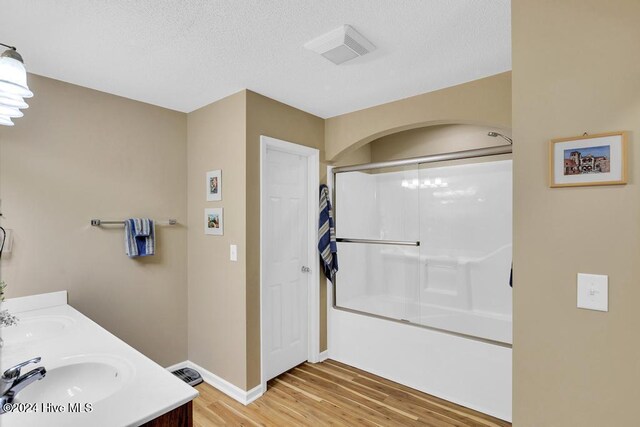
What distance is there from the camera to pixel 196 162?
121 inches

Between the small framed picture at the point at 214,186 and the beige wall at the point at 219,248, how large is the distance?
5 cm

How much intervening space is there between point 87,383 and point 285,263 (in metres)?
1.85

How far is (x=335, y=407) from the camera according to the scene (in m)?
2.49

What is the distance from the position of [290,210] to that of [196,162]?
980mm

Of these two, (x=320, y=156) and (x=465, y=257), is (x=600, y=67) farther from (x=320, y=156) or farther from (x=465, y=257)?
(x=320, y=156)

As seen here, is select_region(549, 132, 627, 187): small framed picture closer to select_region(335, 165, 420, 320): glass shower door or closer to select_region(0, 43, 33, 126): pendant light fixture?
select_region(335, 165, 420, 320): glass shower door

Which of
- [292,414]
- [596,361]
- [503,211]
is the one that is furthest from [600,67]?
[292,414]

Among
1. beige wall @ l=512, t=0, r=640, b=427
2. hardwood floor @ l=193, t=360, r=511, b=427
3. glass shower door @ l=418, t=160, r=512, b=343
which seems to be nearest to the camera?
beige wall @ l=512, t=0, r=640, b=427

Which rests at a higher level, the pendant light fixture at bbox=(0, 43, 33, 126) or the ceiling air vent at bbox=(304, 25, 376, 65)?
the ceiling air vent at bbox=(304, 25, 376, 65)

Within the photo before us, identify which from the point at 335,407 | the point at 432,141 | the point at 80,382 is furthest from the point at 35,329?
the point at 432,141

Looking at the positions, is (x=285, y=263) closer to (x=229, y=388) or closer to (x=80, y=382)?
(x=229, y=388)

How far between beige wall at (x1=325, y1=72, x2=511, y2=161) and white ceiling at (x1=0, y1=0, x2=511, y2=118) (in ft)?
0.28

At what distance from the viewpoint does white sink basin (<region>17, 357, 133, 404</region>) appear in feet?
4.07

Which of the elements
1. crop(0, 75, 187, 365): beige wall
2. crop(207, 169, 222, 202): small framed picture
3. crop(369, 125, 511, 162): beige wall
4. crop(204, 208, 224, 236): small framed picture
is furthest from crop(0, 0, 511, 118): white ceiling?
crop(369, 125, 511, 162): beige wall
